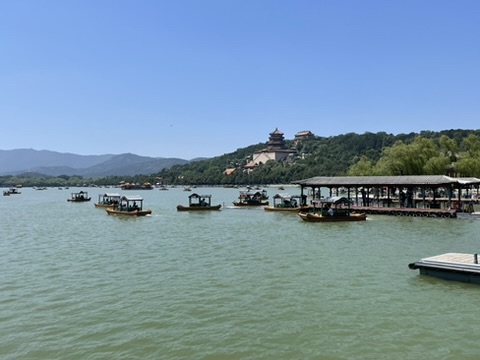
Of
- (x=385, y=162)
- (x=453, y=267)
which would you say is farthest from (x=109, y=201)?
(x=453, y=267)

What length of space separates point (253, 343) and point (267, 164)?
593 feet

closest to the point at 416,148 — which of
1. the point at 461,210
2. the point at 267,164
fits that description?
the point at 461,210

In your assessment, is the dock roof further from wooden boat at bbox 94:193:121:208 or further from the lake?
wooden boat at bbox 94:193:121:208

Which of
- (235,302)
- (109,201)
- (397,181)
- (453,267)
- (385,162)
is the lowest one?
(235,302)

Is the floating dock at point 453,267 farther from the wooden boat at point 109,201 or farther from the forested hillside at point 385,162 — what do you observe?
the forested hillside at point 385,162

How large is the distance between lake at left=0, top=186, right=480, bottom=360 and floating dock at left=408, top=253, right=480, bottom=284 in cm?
33

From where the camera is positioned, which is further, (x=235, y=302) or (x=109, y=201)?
(x=109, y=201)

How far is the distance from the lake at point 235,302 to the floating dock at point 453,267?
33 centimetres

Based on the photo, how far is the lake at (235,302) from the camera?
1027cm

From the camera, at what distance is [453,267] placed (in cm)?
1550

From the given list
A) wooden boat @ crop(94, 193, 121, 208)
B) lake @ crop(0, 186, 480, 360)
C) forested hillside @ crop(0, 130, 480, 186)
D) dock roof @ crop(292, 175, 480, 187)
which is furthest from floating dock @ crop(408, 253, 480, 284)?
forested hillside @ crop(0, 130, 480, 186)

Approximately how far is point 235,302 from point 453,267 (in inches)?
307

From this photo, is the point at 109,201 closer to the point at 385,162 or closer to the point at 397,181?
the point at 397,181

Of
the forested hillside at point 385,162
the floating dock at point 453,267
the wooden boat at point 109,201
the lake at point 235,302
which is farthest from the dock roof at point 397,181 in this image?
the floating dock at point 453,267
